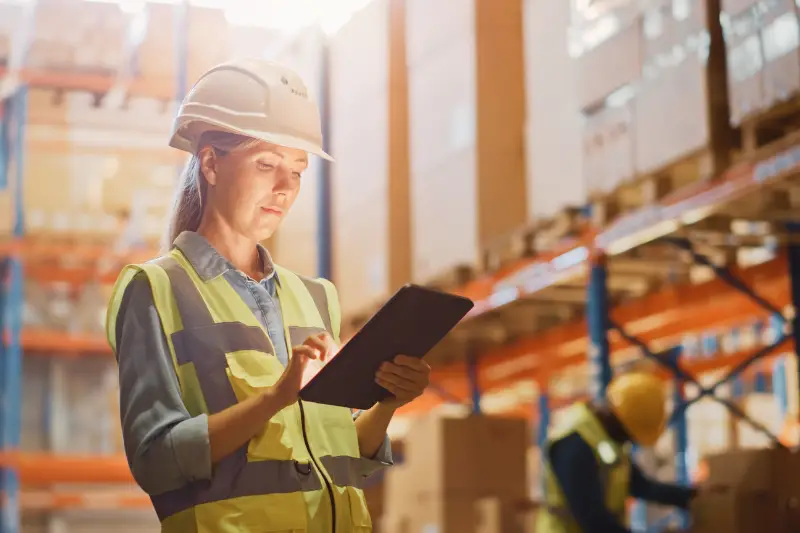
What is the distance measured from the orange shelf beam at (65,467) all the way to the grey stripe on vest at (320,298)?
1010 cm

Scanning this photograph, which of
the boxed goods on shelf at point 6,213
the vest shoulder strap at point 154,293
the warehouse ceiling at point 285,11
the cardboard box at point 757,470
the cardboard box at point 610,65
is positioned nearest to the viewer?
the vest shoulder strap at point 154,293

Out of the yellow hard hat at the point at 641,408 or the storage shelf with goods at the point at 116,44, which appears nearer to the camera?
the yellow hard hat at the point at 641,408

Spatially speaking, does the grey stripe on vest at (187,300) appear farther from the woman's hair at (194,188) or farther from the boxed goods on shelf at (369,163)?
the boxed goods on shelf at (369,163)

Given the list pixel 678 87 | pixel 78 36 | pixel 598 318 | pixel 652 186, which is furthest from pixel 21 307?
pixel 678 87

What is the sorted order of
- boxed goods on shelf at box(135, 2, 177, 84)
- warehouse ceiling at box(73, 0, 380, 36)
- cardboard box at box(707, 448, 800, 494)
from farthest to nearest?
boxed goods on shelf at box(135, 2, 177, 84) → warehouse ceiling at box(73, 0, 380, 36) → cardboard box at box(707, 448, 800, 494)

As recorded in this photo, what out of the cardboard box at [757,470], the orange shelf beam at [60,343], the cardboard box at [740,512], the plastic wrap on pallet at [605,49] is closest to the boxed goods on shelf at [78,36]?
the orange shelf beam at [60,343]

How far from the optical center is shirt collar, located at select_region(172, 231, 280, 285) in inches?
78.0

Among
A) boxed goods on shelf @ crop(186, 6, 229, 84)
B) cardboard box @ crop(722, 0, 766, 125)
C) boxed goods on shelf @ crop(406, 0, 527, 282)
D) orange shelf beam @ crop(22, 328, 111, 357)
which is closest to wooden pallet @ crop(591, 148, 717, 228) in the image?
cardboard box @ crop(722, 0, 766, 125)

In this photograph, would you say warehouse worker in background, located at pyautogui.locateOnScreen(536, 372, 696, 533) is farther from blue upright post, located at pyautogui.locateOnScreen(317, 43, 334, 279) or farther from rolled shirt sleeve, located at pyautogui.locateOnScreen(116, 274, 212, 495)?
blue upright post, located at pyautogui.locateOnScreen(317, 43, 334, 279)

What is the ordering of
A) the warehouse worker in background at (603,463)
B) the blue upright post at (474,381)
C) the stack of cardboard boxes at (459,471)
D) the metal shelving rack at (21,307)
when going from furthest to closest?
the metal shelving rack at (21,307), the blue upright post at (474,381), the stack of cardboard boxes at (459,471), the warehouse worker in background at (603,463)

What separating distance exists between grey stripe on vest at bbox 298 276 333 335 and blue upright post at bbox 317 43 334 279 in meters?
8.01

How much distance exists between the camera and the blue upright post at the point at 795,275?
6617 mm

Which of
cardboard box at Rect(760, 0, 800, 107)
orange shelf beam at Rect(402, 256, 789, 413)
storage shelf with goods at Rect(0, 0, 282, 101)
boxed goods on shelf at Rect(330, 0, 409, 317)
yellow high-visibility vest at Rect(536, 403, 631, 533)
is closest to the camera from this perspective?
cardboard box at Rect(760, 0, 800, 107)

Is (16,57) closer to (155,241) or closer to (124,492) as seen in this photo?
(155,241)
